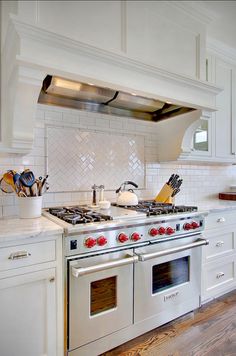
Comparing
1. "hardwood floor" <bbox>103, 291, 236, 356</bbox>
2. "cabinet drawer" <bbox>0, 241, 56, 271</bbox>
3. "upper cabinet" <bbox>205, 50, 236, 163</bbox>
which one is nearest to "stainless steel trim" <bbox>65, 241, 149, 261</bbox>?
"cabinet drawer" <bbox>0, 241, 56, 271</bbox>

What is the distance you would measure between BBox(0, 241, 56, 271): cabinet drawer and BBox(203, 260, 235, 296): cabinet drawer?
1478 mm

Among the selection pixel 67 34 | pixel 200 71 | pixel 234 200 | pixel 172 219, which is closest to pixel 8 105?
pixel 67 34

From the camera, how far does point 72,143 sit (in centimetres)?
200

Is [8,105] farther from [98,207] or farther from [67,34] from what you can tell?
[98,207]

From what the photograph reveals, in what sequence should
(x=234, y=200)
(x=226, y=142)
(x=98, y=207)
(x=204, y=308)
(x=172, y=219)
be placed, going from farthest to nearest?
1. (x=234, y=200)
2. (x=226, y=142)
3. (x=204, y=308)
4. (x=98, y=207)
5. (x=172, y=219)

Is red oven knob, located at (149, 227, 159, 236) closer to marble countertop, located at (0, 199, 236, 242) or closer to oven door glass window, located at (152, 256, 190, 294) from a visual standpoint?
oven door glass window, located at (152, 256, 190, 294)

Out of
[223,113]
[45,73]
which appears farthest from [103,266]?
[223,113]

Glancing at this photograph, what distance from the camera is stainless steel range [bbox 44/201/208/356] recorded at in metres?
1.33

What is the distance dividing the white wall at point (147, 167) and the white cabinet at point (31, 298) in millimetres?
622

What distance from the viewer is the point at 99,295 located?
143 cm

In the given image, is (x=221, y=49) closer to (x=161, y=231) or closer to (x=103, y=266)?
(x=161, y=231)

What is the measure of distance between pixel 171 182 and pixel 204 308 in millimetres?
1174

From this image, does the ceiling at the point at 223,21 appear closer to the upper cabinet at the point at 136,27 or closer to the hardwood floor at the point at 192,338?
the upper cabinet at the point at 136,27

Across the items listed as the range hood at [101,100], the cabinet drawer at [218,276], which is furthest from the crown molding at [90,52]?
the cabinet drawer at [218,276]
